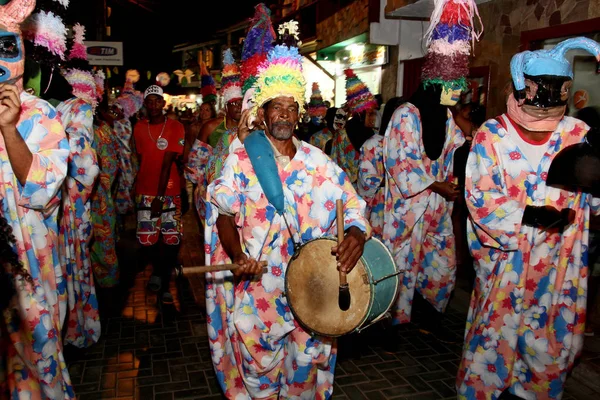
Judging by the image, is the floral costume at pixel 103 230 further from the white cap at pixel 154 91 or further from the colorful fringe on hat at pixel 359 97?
the colorful fringe on hat at pixel 359 97

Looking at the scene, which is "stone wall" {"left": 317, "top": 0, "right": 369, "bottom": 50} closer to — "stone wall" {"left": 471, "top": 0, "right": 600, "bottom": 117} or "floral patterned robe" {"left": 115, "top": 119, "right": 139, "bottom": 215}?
"stone wall" {"left": 471, "top": 0, "right": 600, "bottom": 117}

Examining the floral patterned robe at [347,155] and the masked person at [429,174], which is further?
the floral patterned robe at [347,155]

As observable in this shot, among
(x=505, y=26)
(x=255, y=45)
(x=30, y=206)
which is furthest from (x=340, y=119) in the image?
(x=30, y=206)

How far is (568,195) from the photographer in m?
3.34

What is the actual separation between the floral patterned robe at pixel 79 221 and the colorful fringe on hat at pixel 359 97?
3479 millimetres

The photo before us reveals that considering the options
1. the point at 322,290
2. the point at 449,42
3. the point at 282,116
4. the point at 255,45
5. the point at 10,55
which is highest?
the point at 449,42

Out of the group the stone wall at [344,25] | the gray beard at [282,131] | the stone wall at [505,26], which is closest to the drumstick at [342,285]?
the gray beard at [282,131]

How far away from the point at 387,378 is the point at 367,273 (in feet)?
6.27

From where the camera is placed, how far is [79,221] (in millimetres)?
4477

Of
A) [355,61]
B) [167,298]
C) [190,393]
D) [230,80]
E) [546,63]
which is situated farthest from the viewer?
[355,61]

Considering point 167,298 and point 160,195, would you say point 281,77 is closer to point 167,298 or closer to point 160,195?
point 160,195

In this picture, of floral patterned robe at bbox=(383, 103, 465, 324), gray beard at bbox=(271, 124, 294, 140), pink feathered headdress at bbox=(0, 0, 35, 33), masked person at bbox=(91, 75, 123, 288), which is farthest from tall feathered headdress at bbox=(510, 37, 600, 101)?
masked person at bbox=(91, 75, 123, 288)

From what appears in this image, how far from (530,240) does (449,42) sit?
2.04 metres

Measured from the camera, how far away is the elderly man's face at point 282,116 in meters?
3.12
